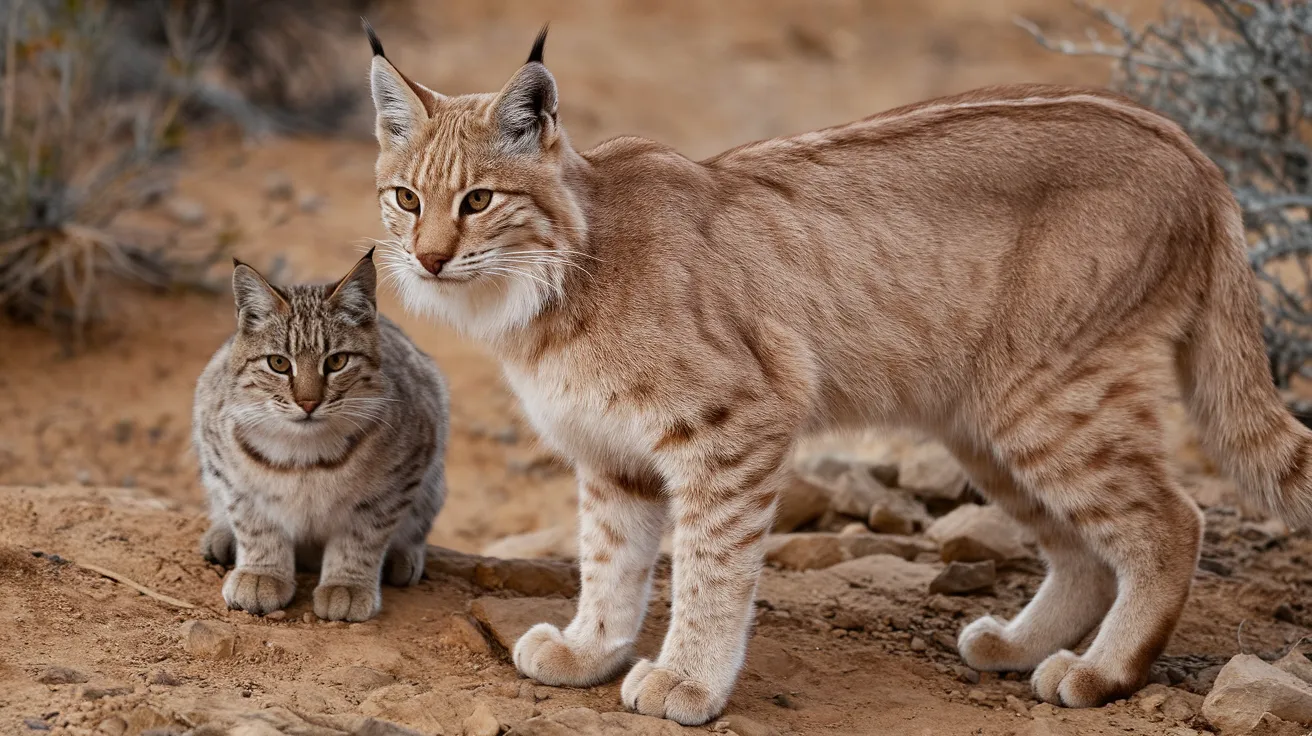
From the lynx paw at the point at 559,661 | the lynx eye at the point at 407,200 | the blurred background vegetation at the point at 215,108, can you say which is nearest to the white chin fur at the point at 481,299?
the lynx eye at the point at 407,200

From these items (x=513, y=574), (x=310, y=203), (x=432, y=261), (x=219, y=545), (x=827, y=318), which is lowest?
(x=513, y=574)

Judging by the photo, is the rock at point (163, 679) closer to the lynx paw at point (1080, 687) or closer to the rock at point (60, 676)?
the rock at point (60, 676)

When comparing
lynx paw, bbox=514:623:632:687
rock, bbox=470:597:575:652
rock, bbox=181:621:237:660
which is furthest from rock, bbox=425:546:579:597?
rock, bbox=181:621:237:660

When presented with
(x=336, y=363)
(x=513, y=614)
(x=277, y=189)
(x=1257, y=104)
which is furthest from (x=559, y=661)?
(x=277, y=189)

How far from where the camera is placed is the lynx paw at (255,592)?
15.1ft

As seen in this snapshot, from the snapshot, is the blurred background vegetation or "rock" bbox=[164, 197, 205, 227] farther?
"rock" bbox=[164, 197, 205, 227]

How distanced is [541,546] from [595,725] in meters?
2.53

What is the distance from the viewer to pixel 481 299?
4.13m

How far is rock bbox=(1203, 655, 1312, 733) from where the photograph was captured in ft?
13.3

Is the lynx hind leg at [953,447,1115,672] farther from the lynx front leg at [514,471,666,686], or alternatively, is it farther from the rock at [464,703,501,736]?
the rock at [464,703,501,736]

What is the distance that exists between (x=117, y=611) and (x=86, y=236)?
4326mm

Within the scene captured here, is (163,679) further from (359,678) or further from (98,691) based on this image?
(359,678)

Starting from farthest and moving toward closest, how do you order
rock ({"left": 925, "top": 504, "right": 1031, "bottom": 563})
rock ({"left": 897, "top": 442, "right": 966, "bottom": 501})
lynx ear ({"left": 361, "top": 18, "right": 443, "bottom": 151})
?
rock ({"left": 897, "top": 442, "right": 966, "bottom": 501}), rock ({"left": 925, "top": 504, "right": 1031, "bottom": 563}), lynx ear ({"left": 361, "top": 18, "right": 443, "bottom": 151})

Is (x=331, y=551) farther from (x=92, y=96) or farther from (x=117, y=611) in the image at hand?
(x=92, y=96)
